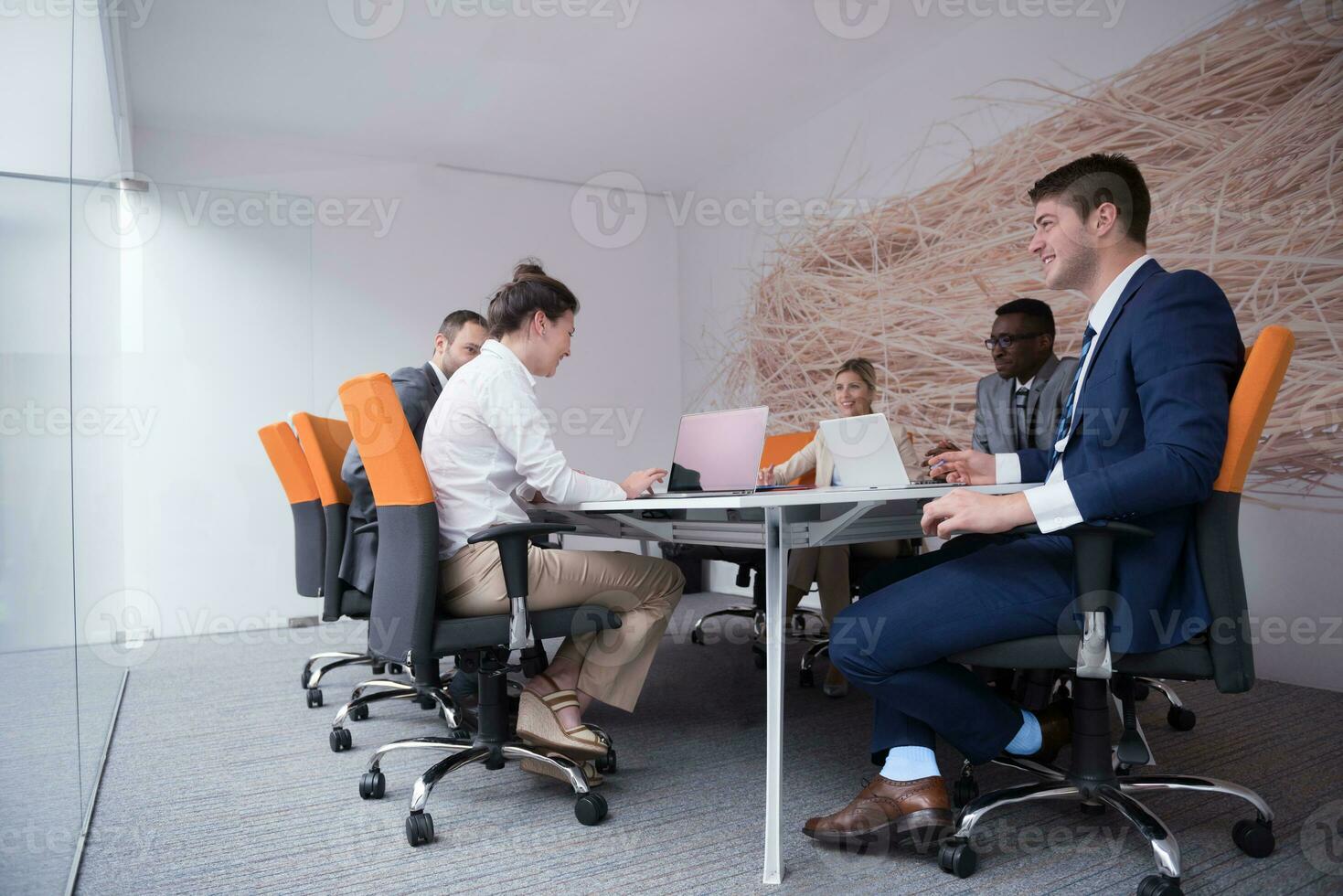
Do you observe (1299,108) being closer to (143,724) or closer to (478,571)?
(478,571)

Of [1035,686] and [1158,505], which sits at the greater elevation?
[1158,505]

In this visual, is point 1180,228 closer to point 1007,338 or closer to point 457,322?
point 1007,338

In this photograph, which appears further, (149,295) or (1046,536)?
(149,295)

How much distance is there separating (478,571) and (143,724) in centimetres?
192

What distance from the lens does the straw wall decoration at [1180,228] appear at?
320cm

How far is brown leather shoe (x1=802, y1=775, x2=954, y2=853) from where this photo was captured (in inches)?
71.5

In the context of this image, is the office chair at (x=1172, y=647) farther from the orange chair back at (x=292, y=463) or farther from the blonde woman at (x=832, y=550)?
the orange chair back at (x=292, y=463)

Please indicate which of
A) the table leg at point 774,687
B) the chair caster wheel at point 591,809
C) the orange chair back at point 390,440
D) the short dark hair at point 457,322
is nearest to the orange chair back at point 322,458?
the short dark hair at point 457,322

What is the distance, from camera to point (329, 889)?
5.92 ft

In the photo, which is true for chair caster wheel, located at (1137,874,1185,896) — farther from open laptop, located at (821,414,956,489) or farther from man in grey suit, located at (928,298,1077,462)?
man in grey suit, located at (928,298,1077,462)

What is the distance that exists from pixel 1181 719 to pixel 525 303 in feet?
7.91

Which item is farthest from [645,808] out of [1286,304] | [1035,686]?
[1286,304]

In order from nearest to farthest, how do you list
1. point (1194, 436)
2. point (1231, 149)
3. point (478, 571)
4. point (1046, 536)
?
point (1194, 436) < point (1046, 536) < point (478, 571) < point (1231, 149)

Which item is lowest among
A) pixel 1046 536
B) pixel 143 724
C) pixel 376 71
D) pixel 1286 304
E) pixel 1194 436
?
pixel 143 724
